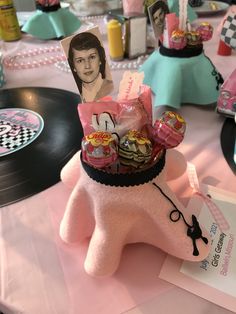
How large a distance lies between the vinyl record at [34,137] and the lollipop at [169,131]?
268 millimetres

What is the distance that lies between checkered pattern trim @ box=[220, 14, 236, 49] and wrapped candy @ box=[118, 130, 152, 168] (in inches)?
21.5

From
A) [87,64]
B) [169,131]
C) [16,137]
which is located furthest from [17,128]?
[169,131]

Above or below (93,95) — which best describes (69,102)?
below

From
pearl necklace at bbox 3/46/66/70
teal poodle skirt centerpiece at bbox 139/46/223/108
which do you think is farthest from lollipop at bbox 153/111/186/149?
pearl necklace at bbox 3/46/66/70

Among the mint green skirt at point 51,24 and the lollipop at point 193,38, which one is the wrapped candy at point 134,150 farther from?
the mint green skirt at point 51,24

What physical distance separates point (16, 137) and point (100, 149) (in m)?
0.42

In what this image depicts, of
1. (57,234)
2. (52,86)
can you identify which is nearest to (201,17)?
(52,86)

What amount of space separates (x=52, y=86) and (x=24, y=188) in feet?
1.50

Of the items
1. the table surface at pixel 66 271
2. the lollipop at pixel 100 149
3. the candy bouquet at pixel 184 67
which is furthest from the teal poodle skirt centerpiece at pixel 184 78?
the lollipop at pixel 100 149

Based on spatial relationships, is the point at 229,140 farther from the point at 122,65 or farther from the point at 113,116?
the point at 122,65

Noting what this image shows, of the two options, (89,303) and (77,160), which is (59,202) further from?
(89,303)

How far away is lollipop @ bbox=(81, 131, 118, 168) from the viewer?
14.7 inches

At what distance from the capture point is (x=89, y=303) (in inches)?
16.1

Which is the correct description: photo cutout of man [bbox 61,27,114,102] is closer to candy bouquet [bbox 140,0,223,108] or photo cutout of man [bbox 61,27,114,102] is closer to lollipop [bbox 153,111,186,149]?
lollipop [bbox 153,111,186,149]
